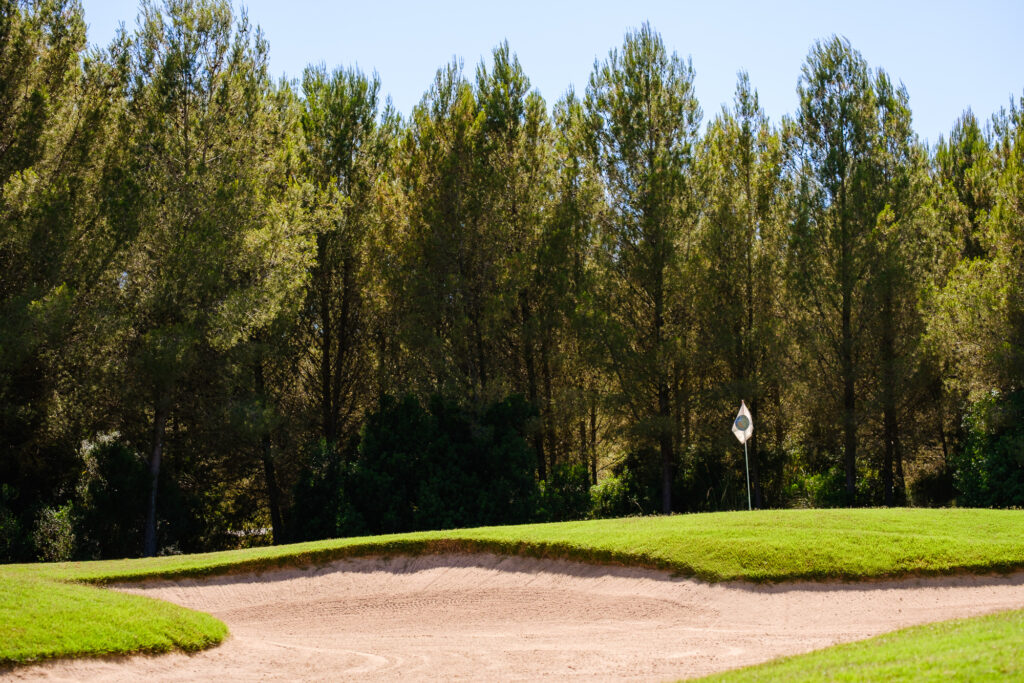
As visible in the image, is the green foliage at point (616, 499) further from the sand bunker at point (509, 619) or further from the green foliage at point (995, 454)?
the sand bunker at point (509, 619)

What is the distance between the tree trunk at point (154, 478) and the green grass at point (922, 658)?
18.7m

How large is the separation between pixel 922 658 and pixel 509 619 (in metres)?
7.04

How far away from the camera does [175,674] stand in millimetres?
9578

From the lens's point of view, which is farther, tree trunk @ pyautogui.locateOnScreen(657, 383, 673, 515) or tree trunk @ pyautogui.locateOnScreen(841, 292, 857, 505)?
tree trunk @ pyautogui.locateOnScreen(841, 292, 857, 505)

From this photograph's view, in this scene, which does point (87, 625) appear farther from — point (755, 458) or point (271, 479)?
point (755, 458)

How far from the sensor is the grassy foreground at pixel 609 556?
1020 centimetres

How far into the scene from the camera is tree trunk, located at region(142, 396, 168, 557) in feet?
74.0

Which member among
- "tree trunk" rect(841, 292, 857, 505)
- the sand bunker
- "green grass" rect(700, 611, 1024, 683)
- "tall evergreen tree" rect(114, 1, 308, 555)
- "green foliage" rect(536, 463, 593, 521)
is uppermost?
"tall evergreen tree" rect(114, 1, 308, 555)

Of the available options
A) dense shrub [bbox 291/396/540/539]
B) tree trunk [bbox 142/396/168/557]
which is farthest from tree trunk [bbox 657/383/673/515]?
tree trunk [bbox 142/396/168/557]

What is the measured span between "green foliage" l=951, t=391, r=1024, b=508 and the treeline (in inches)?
3.3

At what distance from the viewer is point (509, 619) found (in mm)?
12883

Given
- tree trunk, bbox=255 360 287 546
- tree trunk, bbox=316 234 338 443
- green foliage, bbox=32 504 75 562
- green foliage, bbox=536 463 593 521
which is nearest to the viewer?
→ green foliage, bbox=32 504 75 562

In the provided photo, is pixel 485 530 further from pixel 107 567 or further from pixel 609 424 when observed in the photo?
pixel 609 424

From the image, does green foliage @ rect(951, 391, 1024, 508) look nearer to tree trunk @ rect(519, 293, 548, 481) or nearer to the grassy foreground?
the grassy foreground
